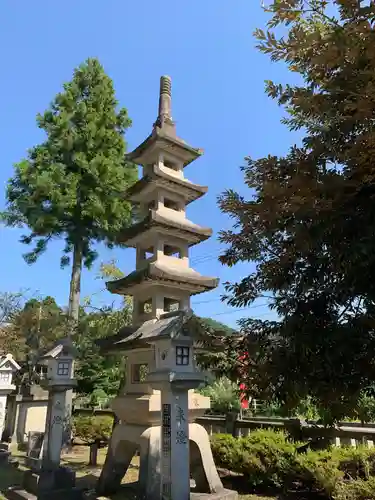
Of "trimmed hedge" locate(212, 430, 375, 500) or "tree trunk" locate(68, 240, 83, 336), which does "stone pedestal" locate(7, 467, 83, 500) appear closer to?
"trimmed hedge" locate(212, 430, 375, 500)

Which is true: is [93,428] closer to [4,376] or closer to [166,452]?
[4,376]

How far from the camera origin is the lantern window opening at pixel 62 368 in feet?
31.4

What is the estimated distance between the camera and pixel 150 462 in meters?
7.22

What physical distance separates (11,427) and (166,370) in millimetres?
12545

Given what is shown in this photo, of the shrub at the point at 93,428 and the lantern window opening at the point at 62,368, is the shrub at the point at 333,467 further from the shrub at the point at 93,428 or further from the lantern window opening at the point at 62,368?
the shrub at the point at 93,428

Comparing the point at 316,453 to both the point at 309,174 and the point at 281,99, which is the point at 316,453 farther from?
the point at 281,99

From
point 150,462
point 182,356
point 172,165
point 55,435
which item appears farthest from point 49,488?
point 172,165

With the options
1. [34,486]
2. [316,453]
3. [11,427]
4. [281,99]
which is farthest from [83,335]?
[281,99]

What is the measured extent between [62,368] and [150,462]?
3.51 metres

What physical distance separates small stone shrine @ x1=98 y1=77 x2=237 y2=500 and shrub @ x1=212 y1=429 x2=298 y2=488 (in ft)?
3.40

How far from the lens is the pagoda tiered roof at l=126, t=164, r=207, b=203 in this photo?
10.4m

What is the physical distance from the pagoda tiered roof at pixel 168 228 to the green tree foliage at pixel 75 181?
5688mm

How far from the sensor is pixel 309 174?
3.84m

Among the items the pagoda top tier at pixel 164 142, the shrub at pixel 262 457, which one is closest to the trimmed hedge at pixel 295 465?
the shrub at pixel 262 457
